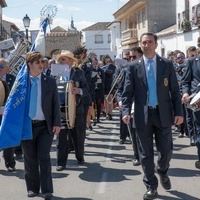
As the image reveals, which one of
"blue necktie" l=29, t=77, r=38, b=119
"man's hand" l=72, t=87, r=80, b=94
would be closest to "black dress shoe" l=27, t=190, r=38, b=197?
"blue necktie" l=29, t=77, r=38, b=119

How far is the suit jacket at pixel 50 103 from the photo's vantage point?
615 cm

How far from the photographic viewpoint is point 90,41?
9625 cm

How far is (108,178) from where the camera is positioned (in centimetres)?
743

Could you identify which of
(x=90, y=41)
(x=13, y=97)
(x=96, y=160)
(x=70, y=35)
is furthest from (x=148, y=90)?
(x=90, y=41)

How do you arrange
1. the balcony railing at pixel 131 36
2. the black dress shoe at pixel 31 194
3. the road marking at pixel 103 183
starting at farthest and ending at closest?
the balcony railing at pixel 131 36 → the road marking at pixel 103 183 → the black dress shoe at pixel 31 194

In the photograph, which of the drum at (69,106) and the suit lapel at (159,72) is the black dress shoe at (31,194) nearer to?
the drum at (69,106)

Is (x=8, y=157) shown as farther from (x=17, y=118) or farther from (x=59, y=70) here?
(x=17, y=118)

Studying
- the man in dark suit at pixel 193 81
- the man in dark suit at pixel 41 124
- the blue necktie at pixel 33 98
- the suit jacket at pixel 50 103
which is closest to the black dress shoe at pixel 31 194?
the man in dark suit at pixel 41 124

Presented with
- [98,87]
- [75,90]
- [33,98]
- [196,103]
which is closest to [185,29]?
[98,87]

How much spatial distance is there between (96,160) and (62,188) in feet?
7.19

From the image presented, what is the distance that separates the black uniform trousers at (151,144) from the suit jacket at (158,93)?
0.25 ft

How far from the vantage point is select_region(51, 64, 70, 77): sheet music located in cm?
813

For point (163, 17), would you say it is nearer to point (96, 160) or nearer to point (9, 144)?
point (96, 160)

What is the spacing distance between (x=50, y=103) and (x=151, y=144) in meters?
1.41
